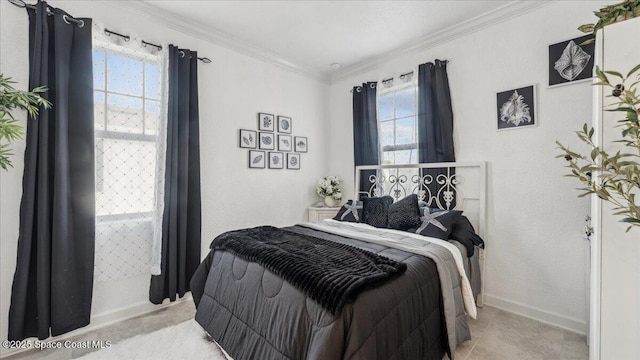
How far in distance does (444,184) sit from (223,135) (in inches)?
98.1

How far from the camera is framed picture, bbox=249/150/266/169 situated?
332 centimetres

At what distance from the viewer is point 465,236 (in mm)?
2385

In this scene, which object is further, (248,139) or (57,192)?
(248,139)

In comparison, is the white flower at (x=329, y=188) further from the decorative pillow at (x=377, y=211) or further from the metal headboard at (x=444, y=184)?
the decorative pillow at (x=377, y=211)

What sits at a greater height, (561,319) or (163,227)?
(163,227)

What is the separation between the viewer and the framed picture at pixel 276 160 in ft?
11.6

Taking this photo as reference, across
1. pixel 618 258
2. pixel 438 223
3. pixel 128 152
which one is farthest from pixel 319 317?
pixel 128 152

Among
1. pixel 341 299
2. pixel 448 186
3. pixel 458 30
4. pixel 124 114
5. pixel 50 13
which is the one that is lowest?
pixel 341 299

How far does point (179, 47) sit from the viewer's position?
277 centimetres

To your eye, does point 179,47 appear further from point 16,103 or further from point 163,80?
point 16,103

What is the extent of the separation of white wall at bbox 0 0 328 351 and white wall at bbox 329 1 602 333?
1.94m

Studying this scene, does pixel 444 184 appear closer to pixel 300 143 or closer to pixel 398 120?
pixel 398 120

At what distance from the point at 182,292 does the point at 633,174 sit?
3.16 m

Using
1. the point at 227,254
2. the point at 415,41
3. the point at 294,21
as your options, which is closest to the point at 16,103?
the point at 227,254
